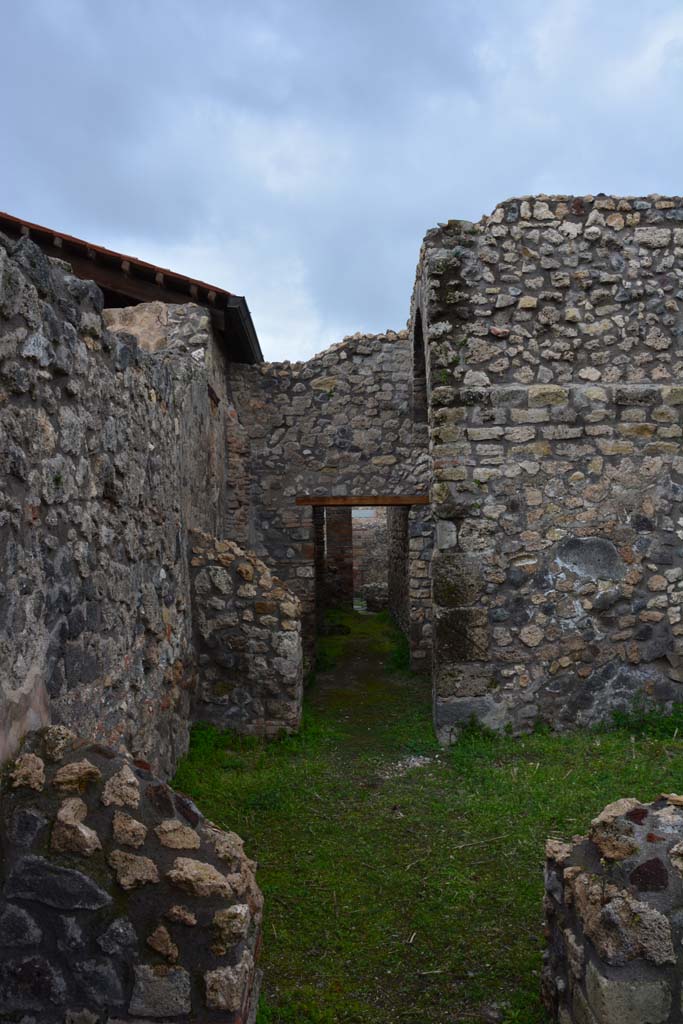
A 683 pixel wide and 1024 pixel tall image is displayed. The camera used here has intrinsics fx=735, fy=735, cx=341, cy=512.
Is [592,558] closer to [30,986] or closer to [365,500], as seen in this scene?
[365,500]

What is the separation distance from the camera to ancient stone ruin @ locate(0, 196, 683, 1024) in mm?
2088

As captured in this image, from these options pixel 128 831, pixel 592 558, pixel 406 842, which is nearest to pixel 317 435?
pixel 592 558

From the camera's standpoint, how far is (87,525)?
3.31 meters

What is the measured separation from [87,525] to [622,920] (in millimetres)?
2545

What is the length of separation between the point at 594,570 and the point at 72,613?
394 cm

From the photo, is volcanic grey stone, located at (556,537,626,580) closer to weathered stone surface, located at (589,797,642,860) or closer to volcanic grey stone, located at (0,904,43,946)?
weathered stone surface, located at (589,797,642,860)

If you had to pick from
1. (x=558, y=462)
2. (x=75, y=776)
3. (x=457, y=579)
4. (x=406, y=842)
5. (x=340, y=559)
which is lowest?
(x=406, y=842)

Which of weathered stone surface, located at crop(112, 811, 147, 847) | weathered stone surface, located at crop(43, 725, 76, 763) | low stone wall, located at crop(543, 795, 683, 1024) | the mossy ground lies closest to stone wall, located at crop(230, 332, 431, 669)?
the mossy ground

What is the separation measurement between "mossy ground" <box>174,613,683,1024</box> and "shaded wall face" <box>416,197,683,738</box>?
19.2 inches

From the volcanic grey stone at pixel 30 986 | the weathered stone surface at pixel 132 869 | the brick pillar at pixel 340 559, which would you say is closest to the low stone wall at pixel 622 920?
the weathered stone surface at pixel 132 869

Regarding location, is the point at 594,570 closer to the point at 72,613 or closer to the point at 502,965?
the point at 502,965

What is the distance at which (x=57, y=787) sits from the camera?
7.15ft

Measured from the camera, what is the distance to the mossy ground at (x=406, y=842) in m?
2.76

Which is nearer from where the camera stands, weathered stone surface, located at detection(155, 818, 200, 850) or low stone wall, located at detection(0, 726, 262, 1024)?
low stone wall, located at detection(0, 726, 262, 1024)
